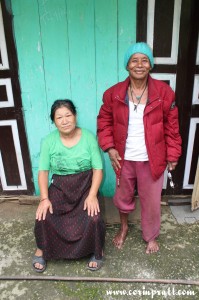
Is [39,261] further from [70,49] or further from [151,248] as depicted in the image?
[70,49]

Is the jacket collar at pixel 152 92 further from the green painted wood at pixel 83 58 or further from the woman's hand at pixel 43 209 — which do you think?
the woman's hand at pixel 43 209

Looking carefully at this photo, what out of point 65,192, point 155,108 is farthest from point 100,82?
point 65,192

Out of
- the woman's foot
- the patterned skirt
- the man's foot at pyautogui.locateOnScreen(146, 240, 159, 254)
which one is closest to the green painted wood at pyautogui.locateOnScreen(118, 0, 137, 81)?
the patterned skirt

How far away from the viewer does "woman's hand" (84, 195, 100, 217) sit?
250 centimetres

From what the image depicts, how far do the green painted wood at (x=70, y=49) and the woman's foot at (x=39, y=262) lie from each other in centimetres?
131

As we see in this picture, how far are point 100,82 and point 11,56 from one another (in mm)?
897

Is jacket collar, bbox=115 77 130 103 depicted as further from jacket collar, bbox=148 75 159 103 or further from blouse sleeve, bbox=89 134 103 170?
blouse sleeve, bbox=89 134 103 170

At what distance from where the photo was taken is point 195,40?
8.94ft

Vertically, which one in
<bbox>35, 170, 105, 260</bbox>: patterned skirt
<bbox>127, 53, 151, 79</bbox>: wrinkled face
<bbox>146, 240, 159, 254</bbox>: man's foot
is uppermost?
<bbox>127, 53, 151, 79</bbox>: wrinkled face

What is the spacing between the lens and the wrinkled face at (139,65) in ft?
7.22

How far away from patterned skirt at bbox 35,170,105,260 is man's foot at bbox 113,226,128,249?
330 millimetres

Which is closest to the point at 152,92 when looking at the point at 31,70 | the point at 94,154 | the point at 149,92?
the point at 149,92

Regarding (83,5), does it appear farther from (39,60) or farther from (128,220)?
(128,220)

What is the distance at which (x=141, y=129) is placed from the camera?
2363 millimetres
